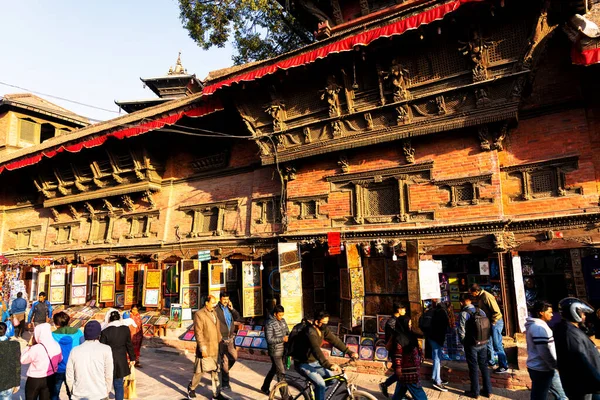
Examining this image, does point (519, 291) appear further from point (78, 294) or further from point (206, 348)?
point (78, 294)

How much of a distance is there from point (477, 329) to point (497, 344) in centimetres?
143

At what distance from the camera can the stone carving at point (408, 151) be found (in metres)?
10.2

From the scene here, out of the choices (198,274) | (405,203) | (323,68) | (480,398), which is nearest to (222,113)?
(323,68)

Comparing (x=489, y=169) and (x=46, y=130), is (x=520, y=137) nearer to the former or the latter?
(x=489, y=169)

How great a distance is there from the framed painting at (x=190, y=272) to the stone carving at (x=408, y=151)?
27.0 feet

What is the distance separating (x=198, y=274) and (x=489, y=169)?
32.9 ft

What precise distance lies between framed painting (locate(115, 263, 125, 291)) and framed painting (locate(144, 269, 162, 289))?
2.26 meters

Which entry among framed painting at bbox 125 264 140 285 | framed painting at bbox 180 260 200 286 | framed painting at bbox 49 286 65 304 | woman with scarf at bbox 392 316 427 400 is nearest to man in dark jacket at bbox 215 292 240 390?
woman with scarf at bbox 392 316 427 400

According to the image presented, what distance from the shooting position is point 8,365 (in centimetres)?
535

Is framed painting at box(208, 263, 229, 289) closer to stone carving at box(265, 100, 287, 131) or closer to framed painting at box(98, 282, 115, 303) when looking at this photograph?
stone carving at box(265, 100, 287, 131)

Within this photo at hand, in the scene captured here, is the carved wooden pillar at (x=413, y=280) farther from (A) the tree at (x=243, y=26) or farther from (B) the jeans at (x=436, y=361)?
(A) the tree at (x=243, y=26)

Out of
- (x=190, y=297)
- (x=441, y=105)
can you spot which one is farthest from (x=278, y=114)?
(x=190, y=297)

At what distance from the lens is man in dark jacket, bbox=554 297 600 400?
14.2 ft

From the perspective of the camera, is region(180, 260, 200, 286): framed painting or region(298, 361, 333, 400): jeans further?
region(180, 260, 200, 286): framed painting
